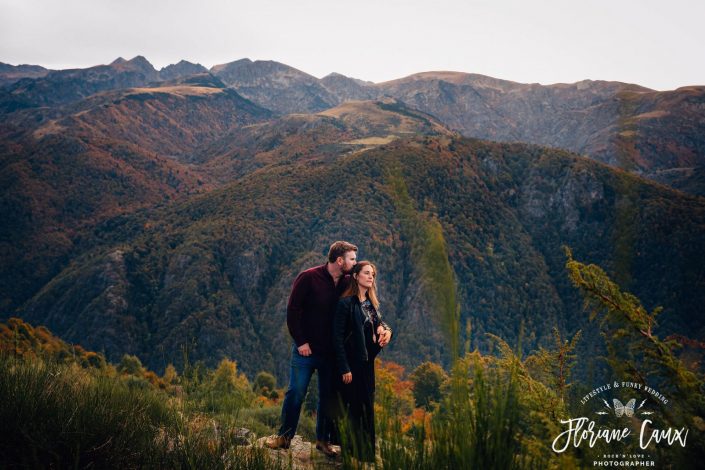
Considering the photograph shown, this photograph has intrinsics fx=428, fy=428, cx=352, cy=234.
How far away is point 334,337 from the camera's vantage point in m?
3.87

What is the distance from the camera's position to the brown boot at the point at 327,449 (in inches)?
150

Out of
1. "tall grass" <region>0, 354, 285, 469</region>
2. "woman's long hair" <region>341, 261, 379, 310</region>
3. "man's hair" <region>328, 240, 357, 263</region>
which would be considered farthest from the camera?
"man's hair" <region>328, 240, 357, 263</region>

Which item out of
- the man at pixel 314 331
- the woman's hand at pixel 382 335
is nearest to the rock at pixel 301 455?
the man at pixel 314 331

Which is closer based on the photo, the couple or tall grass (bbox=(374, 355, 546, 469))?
tall grass (bbox=(374, 355, 546, 469))

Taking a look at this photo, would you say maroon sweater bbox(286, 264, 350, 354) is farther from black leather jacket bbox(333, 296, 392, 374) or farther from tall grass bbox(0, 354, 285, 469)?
tall grass bbox(0, 354, 285, 469)

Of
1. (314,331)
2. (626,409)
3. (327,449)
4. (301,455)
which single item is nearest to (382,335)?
(314,331)

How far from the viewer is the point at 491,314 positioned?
88375 mm

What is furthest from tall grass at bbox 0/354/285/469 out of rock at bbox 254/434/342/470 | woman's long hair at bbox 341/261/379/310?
woman's long hair at bbox 341/261/379/310

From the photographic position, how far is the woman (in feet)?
12.6

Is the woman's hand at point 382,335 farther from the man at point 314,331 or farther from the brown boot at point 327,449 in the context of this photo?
the brown boot at point 327,449

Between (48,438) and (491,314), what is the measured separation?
303ft

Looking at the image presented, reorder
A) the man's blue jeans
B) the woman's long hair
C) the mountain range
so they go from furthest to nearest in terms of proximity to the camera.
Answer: the mountain range → the man's blue jeans → the woman's long hair

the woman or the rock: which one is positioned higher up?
the woman

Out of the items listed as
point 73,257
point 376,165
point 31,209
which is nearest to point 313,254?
point 376,165
